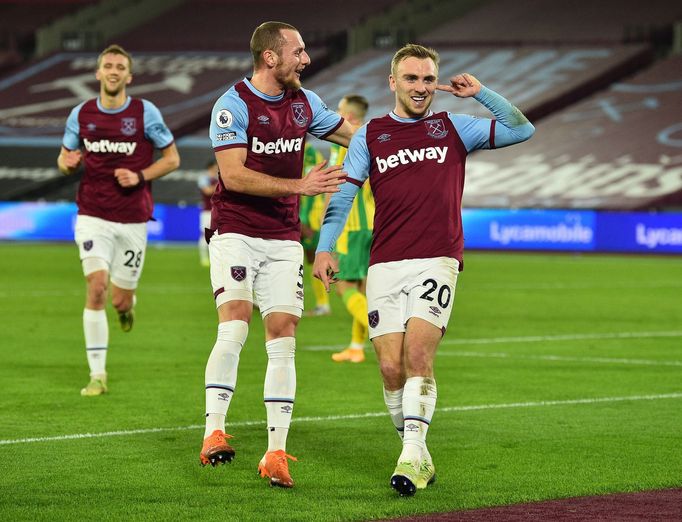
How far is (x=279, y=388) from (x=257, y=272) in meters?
0.61

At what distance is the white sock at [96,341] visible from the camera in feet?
32.6

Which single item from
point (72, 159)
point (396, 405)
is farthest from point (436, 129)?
point (72, 159)

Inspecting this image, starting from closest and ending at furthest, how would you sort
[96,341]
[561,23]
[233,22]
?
[96,341], [561,23], [233,22]

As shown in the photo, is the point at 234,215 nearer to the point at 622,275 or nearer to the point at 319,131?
the point at 319,131

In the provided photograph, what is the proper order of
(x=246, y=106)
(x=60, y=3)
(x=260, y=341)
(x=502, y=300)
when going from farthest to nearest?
(x=60, y=3), (x=502, y=300), (x=260, y=341), (x=246, y=106)

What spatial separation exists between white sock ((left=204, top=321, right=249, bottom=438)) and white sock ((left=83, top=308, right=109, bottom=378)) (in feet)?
10.6

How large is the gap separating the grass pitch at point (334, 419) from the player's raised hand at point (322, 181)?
140cm

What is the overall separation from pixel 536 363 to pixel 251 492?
5763mm

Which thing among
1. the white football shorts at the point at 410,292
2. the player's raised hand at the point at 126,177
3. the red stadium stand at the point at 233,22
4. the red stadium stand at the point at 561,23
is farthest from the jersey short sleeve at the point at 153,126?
the red stadium stand at the point at 233,22

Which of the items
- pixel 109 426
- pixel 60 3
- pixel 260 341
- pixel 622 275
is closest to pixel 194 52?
pixel 60 3

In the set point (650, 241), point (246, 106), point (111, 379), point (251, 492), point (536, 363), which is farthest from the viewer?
point (650, 241)

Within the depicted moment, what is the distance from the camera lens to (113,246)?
33.6 ft

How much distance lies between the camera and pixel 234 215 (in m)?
6.98

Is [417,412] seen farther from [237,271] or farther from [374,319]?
[237,271]
